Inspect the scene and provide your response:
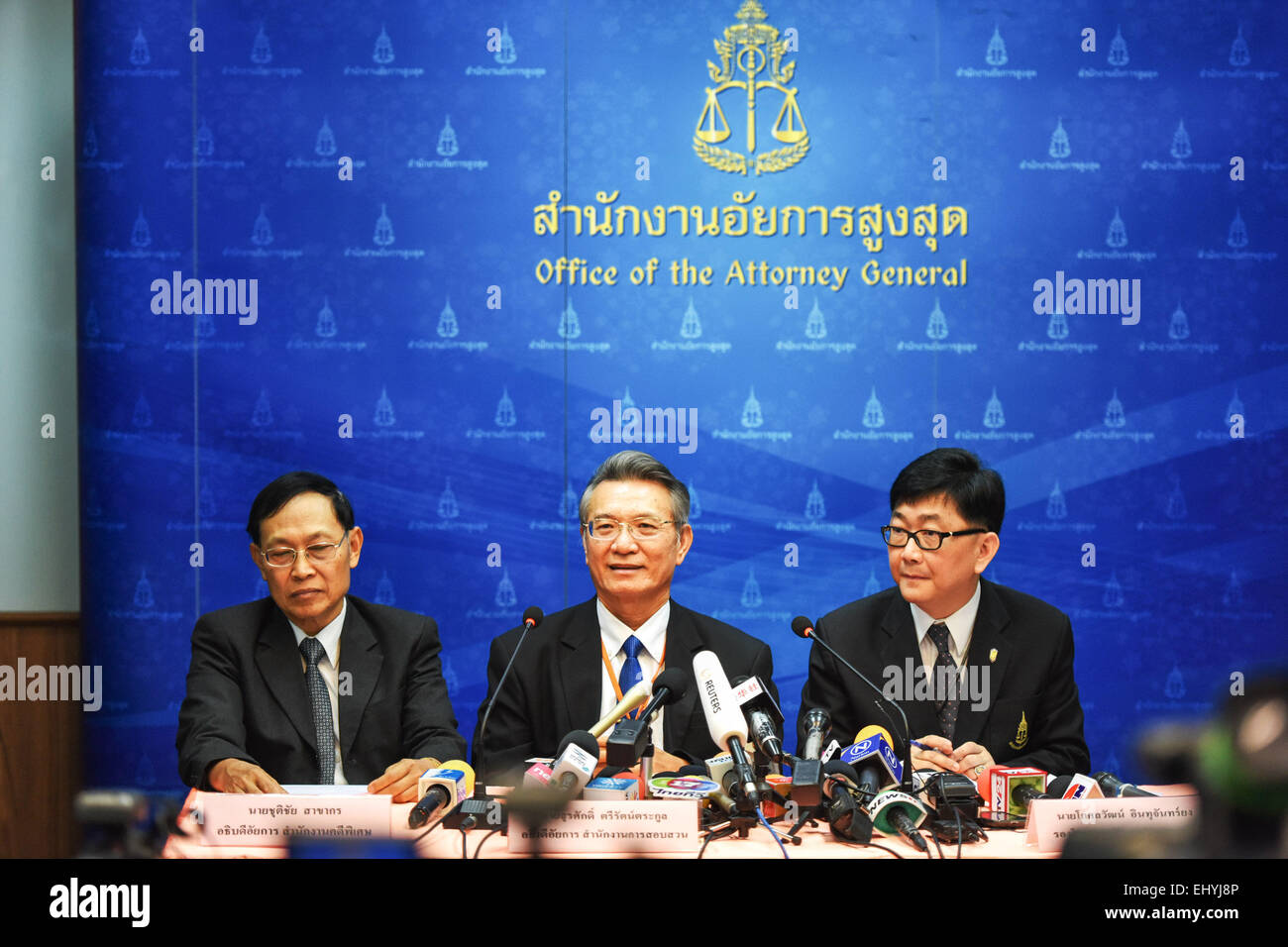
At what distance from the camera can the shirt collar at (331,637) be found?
3129 millimetres

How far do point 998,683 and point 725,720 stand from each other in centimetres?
121

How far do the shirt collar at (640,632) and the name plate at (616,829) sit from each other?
1.02 metres

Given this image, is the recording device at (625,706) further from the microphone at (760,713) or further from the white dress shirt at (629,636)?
the white dress shirt at (629,636)

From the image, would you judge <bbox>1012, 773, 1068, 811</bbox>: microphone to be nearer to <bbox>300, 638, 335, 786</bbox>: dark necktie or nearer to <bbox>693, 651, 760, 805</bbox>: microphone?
<bbox>693, 651, 760, 805</bbox>: microphone

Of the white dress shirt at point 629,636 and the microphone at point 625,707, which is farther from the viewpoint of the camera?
the white dress shirt at point 629,636

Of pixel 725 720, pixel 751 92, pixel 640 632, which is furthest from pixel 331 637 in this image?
pixel 751 92

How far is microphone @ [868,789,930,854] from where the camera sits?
85.7 inches

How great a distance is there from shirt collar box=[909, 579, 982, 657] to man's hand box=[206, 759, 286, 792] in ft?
5.96

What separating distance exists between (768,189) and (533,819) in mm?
3109

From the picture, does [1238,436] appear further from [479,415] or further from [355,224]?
[355,224]

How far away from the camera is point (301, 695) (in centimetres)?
304
